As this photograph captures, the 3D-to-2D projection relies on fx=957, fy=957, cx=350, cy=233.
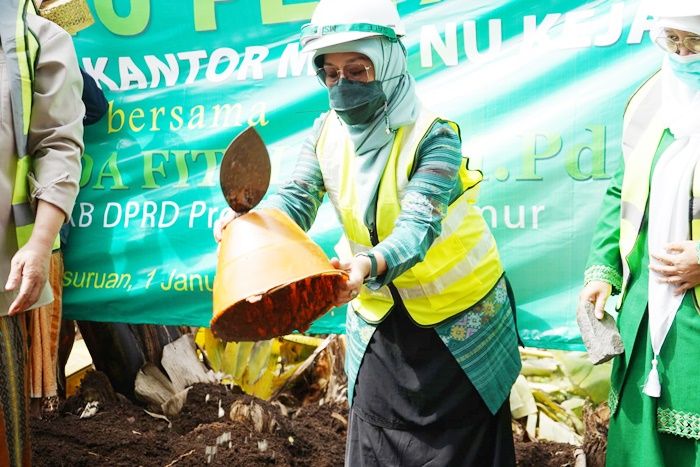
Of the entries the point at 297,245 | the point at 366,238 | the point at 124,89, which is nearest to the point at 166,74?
→ the point at 124,89

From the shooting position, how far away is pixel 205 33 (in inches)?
142

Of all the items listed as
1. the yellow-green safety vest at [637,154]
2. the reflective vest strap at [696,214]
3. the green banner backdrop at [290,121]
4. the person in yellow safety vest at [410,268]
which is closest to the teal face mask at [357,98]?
the person in yellow safety vest at [410,268]

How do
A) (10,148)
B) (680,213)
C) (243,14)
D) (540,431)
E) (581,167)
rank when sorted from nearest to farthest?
1. (680,213)
2. (10,148)
3. (581,167)
4. (243,14)
5. (540,431)

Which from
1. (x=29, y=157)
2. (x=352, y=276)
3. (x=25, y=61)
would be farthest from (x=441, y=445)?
(x=25, y=61)

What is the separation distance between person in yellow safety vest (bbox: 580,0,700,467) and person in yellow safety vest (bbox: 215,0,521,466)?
1.02ft

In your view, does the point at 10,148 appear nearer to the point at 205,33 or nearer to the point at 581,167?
the point at 205,33

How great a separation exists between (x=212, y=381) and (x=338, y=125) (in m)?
1.94

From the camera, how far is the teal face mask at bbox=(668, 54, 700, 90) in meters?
2.25

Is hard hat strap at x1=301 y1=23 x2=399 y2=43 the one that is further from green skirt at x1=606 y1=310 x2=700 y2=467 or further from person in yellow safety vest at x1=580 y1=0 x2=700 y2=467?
green skirt at x1=606 y1=310 x2=700 y2=467

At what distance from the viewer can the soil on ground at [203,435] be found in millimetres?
3551

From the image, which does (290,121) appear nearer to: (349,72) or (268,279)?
(349,72)

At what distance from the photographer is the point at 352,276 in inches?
83.7

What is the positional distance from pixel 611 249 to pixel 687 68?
519 millimetres

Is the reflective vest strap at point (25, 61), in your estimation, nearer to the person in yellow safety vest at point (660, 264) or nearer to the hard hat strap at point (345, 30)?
the hard hat strap at point (345, 30)
